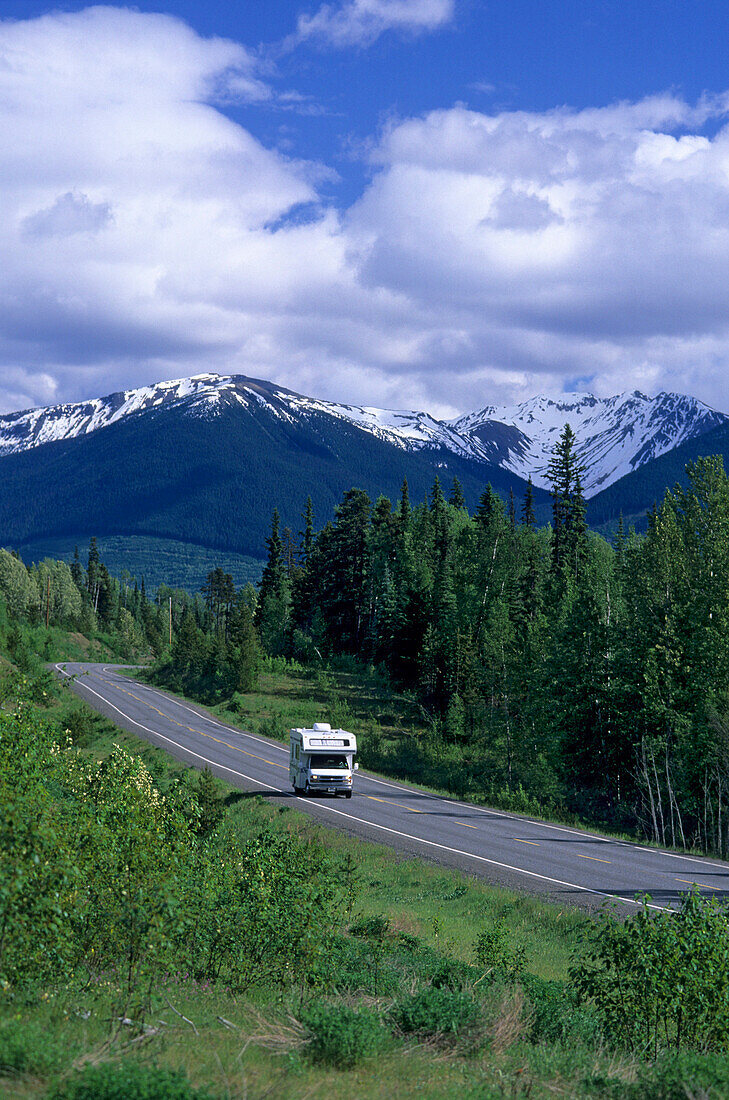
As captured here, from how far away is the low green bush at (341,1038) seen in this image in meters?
9.20

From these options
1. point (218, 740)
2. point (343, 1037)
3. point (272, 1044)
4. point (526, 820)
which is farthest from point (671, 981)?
point (218, 740)

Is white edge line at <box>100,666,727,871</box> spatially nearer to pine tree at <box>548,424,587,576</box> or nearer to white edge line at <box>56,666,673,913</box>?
white edge line at <box>56,666,673,913</box>

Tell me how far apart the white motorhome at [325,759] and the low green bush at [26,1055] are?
29545mm

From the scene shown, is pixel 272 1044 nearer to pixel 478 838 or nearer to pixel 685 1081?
pixel 685 1081

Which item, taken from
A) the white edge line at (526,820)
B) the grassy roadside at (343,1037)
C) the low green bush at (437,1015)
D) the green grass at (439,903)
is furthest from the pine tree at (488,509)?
the low green bush at (437,1015)

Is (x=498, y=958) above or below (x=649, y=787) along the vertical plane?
above

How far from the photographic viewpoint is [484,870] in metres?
26.6

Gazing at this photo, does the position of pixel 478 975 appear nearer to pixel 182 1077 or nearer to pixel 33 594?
pixel 182 1077

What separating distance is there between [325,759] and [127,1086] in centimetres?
3155

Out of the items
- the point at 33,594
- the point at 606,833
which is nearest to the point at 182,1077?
the point at 606,833

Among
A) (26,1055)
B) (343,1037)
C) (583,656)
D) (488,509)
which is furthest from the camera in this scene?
(488,509)

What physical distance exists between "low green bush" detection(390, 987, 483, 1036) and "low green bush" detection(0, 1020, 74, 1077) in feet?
15.6

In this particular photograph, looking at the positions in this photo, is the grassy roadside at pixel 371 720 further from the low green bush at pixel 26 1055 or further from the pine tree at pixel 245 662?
the low green bush at pixel 26 1055

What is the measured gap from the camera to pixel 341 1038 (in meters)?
9.20
